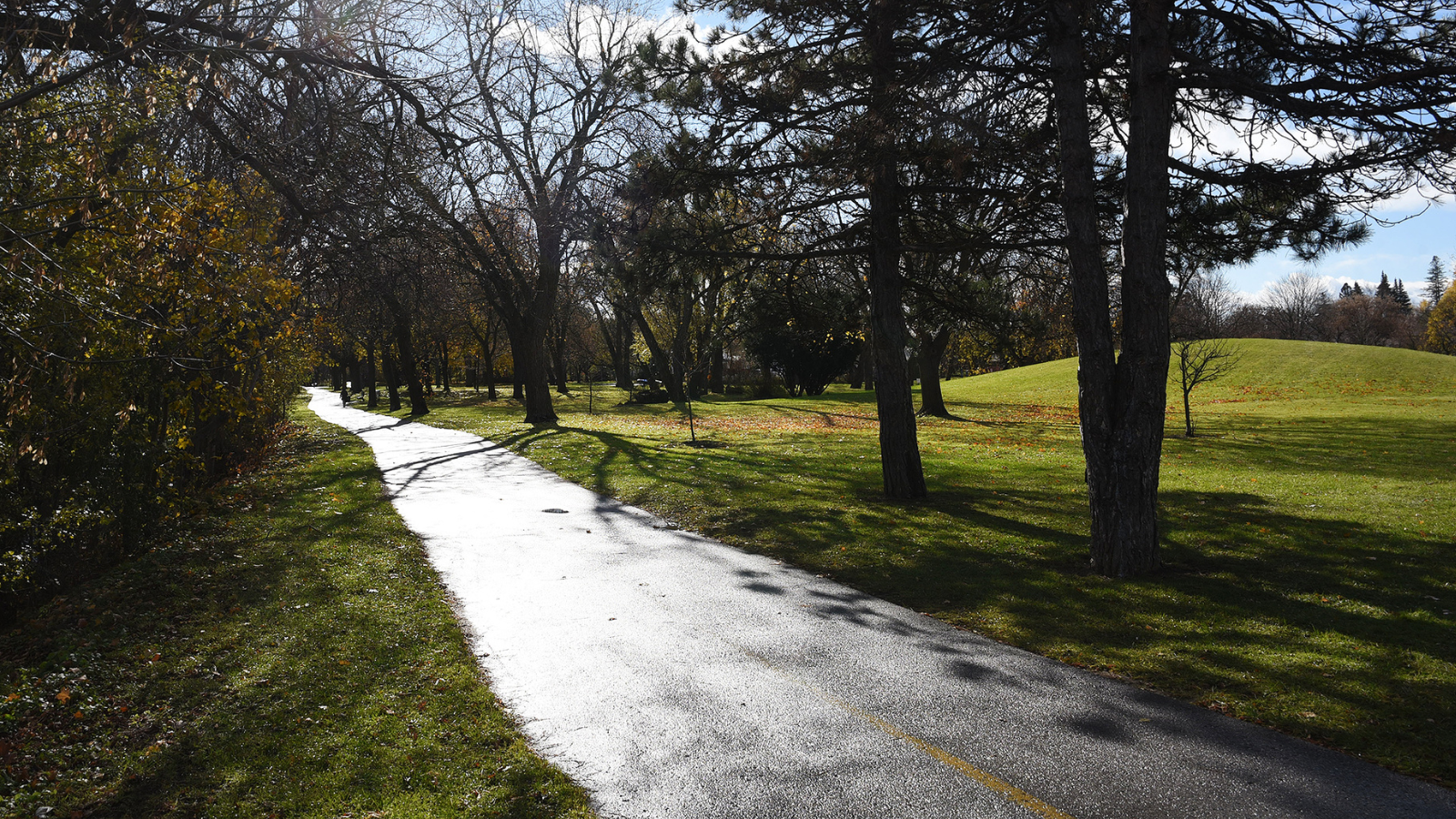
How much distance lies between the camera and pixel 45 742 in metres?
4.46

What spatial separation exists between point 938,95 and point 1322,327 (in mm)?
102640

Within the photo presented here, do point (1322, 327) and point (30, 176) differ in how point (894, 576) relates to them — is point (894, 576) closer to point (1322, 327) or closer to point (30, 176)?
point (30, 176)

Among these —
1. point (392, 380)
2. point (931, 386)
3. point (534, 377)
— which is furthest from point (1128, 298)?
point (392, 380)

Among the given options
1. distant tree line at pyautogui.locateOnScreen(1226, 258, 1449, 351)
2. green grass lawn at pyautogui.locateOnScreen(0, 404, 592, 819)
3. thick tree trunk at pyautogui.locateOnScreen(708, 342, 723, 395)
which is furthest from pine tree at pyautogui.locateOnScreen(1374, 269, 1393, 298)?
green grass lawn at pyautogui.locateOnScreen(0, 404, 592, 819)

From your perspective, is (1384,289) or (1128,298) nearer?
(1128,298)

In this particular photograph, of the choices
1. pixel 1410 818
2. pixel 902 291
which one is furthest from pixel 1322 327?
pixel 1410 818

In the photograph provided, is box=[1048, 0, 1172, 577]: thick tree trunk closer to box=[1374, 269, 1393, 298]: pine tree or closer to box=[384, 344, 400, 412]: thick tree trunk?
box=[384, 344, 400, 412]: thick tree trunk

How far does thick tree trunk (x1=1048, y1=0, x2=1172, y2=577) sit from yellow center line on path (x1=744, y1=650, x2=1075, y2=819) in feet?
13.7

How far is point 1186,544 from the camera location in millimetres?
9070

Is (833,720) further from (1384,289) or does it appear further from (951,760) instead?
(1384,289)

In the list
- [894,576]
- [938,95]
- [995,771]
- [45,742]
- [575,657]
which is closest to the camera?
[995,771]

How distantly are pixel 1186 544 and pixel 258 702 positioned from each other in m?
9.27

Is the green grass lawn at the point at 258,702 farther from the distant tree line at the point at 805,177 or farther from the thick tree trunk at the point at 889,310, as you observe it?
the thick tree trunk at the point at 889,310

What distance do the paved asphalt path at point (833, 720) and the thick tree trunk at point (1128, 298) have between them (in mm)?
2591
